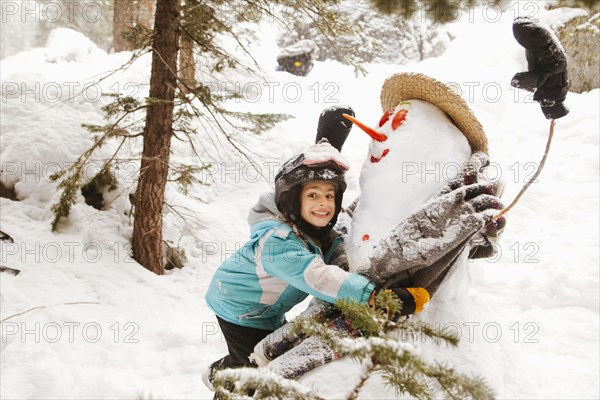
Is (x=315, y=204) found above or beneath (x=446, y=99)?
beneath

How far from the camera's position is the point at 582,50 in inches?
392

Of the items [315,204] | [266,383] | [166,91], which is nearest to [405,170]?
[315,204]

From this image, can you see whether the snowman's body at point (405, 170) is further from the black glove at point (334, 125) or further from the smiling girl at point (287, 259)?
the black glove at point (334, 125)

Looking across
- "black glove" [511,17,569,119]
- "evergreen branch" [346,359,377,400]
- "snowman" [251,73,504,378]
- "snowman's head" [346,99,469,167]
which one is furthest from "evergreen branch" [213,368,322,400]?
"black glove" [511,17,569,119]

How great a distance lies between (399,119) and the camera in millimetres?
2375

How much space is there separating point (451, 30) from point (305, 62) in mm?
10080

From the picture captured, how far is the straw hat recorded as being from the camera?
7.31 ft

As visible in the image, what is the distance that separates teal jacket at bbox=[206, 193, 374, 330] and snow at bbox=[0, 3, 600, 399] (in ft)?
1.12

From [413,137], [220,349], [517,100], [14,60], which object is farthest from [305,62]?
[413,137]

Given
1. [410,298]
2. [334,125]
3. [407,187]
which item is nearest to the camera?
[410,298]

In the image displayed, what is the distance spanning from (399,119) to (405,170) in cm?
30

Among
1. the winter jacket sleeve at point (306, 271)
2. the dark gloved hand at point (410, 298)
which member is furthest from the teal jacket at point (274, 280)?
the dark gloved hand at point (410, 298)

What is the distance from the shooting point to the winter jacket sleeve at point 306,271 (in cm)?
197

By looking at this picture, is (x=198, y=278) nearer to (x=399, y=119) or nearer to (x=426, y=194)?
(x=399, y=119)
